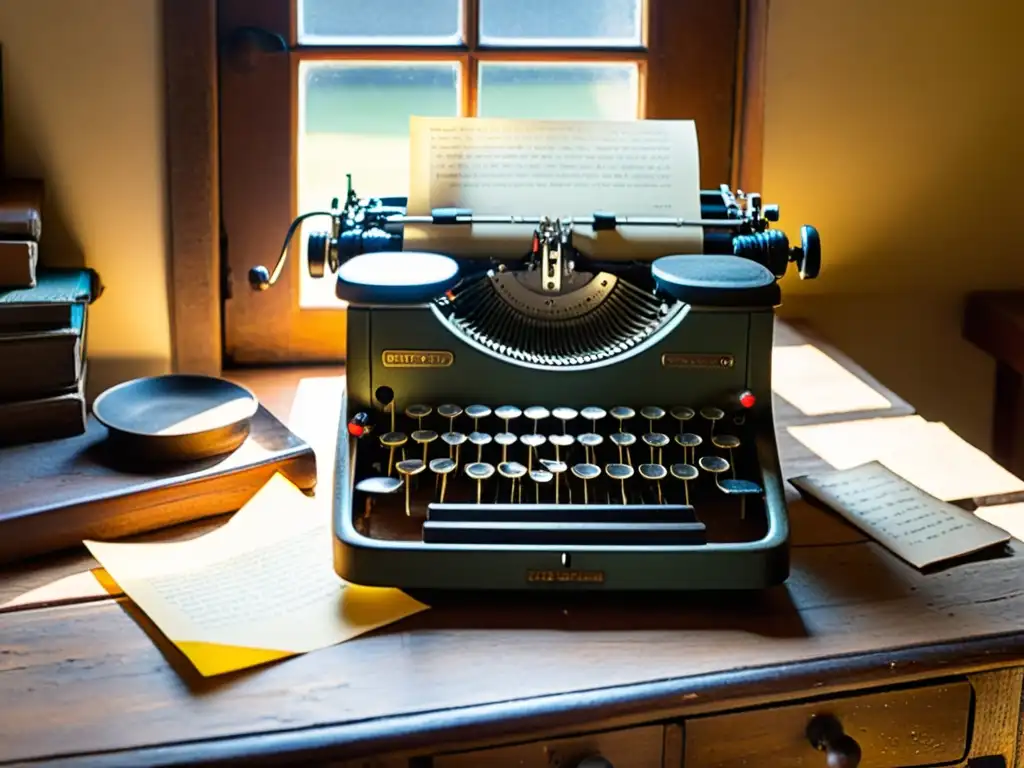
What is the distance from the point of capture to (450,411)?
4.24 ft

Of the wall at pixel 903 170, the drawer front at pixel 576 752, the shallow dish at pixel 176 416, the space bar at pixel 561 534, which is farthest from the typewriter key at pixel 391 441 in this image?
the wall at pixel 903 170

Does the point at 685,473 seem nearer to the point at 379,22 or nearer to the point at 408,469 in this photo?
the point at 408,469

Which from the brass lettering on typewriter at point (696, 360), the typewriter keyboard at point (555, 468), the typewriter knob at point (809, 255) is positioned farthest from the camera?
the typewriter knob at point (809, 255)

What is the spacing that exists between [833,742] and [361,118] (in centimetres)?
111

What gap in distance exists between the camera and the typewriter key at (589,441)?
127cm

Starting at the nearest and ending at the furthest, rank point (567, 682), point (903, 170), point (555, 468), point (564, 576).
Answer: point (567, 682)
point (564, 576)
point (555, 468)
point (903, 170)

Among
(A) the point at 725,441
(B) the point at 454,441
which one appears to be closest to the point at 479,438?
(B) the point at 454,441

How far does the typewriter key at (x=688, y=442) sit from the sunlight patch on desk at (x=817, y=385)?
381 millimetres

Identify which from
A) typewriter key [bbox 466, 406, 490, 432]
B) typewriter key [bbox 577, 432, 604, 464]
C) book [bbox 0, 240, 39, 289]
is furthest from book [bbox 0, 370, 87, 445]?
typewriter key [bbox 577, 432, 604, 464]

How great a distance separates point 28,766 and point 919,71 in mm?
1518

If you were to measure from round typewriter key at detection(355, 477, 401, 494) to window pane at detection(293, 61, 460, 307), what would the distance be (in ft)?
2.24

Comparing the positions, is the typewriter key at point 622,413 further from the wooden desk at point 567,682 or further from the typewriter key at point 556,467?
the wooden desk at point 567,682

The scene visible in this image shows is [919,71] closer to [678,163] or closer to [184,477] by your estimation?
[678,163]

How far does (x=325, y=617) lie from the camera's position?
3.75ft
